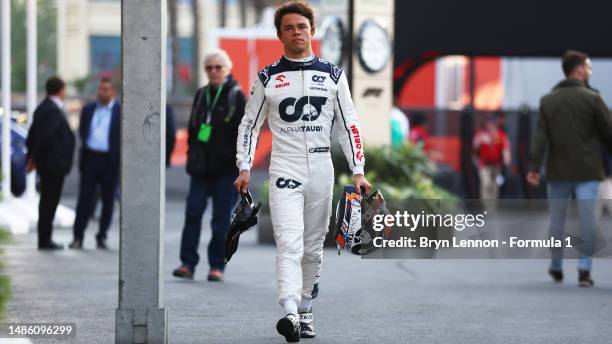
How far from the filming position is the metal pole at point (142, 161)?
7656mm

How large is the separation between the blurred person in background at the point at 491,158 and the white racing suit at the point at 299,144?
16.6 metres

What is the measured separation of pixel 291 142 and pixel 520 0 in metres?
15.1

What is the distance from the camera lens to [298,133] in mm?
8633

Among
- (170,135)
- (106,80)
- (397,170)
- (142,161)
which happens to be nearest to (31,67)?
(106,80)

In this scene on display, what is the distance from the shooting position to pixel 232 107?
Result: 1246 centimetres

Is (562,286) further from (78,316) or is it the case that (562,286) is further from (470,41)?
(470,41)

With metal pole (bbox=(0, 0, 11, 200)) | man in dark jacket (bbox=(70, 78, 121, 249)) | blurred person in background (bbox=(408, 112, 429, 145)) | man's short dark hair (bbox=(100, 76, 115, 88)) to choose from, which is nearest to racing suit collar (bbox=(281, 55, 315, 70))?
man in dark jacket (bbox=(70, 78, 121, 249))

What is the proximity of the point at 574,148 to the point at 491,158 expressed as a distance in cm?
1264

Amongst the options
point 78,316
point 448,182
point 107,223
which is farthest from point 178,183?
point 78,316

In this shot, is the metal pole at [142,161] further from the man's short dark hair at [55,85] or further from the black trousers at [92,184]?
the man's short dark hair at [55,85]

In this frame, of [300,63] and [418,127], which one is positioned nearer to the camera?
[300,63]

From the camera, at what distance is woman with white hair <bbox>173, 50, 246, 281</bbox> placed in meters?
12.4

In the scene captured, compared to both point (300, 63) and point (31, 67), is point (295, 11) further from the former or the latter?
point (31, 67)

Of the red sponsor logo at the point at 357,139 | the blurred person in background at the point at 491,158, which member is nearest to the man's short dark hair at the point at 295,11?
the red sponsor logo at the point at 357,139
